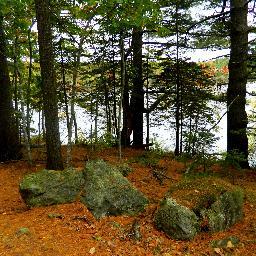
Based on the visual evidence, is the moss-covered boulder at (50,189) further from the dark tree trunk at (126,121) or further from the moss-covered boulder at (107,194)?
the dark tree trunk at (126,121)

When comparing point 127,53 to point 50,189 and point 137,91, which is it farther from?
point 50,189

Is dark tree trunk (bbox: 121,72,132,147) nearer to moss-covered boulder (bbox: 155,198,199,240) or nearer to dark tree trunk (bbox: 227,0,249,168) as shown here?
dark tree trunk (bbox: 227,0,249,168)

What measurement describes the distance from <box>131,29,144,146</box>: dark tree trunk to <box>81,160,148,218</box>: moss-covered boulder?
26.0 feet

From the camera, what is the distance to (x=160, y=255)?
4719 mm

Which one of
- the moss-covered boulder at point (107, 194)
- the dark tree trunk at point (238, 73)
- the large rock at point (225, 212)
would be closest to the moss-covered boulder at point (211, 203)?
the large rock at point (225, 212)

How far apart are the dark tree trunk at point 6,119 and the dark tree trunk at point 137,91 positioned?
5.41m

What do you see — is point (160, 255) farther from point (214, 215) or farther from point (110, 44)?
point (110, 44)

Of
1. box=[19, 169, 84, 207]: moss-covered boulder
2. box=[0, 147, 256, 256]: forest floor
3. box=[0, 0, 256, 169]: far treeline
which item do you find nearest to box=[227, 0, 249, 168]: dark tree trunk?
box=[0, 0, 256, 169]: far treeline

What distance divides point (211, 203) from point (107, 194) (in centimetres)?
195

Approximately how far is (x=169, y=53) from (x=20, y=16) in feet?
21.2

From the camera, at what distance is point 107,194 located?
19.0 ft

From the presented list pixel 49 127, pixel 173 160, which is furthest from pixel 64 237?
pixel 173 160

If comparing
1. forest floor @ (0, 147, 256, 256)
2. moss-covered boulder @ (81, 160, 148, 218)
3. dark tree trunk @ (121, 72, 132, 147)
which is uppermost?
dark tree trunk @ (121, 72, 132, 147)

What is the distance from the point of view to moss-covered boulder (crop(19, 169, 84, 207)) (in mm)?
5844
